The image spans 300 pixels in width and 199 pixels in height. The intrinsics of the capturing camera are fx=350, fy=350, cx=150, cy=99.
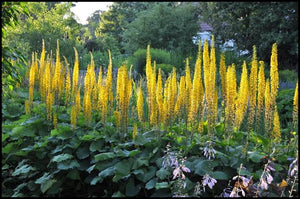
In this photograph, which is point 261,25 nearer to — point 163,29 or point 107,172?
point 163,29

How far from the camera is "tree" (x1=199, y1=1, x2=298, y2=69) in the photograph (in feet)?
44.8

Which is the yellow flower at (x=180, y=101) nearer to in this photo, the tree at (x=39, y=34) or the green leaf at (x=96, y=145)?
the green leaf at (x=96, y=145)

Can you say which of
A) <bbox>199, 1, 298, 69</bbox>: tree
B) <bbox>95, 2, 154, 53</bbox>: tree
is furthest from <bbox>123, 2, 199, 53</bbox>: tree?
<bbox>95, 2, 154, 53</bbox>: tree

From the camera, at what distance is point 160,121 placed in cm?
343

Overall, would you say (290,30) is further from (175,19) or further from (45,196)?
(45,196)

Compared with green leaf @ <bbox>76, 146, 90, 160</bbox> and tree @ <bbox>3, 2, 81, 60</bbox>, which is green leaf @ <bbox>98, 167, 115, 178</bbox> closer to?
green leaf @ <bbox>76, 146, 90, 160</bbox>

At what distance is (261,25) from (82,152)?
12.9 m

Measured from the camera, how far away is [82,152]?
322 centimetres

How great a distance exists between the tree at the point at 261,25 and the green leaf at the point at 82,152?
1196 cm

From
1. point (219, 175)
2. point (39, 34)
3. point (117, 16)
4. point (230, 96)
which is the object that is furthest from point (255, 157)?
point (117, 16)

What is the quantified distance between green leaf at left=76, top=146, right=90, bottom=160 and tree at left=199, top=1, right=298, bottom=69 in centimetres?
1196

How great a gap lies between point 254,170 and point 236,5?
525 inches

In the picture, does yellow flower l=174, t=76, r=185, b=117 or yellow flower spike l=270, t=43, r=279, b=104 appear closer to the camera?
yellow flower spike l=270, t=43, r=279, b=104

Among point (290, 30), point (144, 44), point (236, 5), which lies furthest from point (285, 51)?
point (144, 44)
